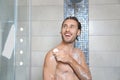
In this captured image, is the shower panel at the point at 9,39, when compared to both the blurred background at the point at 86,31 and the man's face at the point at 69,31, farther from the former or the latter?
the blurred background at the point at 86,31

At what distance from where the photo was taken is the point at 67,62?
171cm

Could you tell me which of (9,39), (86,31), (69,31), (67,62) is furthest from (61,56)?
(86,31)

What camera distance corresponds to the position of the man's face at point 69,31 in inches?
68.2

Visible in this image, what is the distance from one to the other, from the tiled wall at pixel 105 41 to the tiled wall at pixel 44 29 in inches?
14.7

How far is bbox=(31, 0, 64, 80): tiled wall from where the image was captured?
8.65ft

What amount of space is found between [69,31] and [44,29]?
95 centimetres

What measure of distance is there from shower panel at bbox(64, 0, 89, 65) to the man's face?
83cm

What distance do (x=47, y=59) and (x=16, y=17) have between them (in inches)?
14.8

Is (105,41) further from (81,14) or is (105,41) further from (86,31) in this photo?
(81,14)

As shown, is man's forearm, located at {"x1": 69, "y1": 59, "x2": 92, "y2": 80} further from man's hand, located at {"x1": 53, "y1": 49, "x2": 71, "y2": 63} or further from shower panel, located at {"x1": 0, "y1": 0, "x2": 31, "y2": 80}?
shower panel, located at {"x1": 0, "y1": 0, "x2": 31, "y2": 80}

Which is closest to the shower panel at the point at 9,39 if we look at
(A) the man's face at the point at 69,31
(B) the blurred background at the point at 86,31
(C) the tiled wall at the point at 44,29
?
(A) the man's face at the point at 69,31

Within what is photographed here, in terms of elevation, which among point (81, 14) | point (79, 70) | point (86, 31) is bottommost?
point (79, 70)

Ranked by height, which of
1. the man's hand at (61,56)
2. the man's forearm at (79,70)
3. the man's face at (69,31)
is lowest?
the man's forearm at (79,70)

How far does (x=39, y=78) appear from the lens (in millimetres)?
2643
